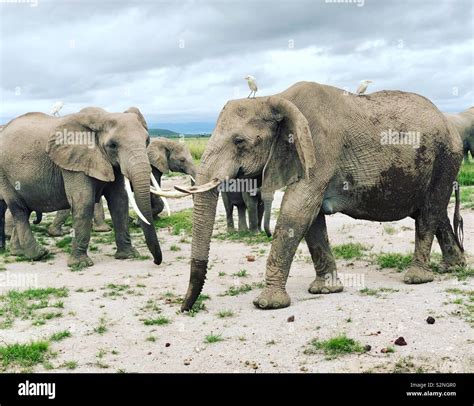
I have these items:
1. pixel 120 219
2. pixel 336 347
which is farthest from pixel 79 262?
pixel 336 347

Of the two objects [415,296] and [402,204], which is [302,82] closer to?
[402,204]

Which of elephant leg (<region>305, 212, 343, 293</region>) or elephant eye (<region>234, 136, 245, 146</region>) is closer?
elephant eye (<region>234, 136, 245, 146</region>)

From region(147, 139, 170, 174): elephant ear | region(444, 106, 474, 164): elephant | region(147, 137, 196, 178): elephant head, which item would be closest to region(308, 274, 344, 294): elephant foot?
region(147, 139, 170, 174): elephant ear

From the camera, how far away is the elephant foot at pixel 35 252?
41.5ft

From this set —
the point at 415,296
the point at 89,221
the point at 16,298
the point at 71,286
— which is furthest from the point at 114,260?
the point at 415,296

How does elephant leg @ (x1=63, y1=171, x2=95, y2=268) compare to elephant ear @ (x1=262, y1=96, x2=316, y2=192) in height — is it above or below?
below

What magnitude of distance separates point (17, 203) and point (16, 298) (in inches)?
156

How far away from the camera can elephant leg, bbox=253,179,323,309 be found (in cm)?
830

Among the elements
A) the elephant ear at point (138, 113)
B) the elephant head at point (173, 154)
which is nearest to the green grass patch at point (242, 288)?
the elephant ear at point (138, 113)

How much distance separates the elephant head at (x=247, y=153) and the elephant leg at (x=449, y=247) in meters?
2.94

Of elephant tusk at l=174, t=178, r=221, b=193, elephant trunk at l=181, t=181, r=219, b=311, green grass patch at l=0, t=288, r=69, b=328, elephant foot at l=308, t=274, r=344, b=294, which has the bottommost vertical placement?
green grass patch at l=0, t=288, r=69, b=328

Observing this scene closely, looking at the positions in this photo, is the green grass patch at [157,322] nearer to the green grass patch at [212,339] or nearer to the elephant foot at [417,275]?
the green grass patch at [212,339]

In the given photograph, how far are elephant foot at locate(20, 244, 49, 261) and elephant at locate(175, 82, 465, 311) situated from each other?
17.7ft

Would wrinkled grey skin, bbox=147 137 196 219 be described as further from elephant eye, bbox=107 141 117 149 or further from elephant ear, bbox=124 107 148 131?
elephant eye, bbox=107 141 117 149
